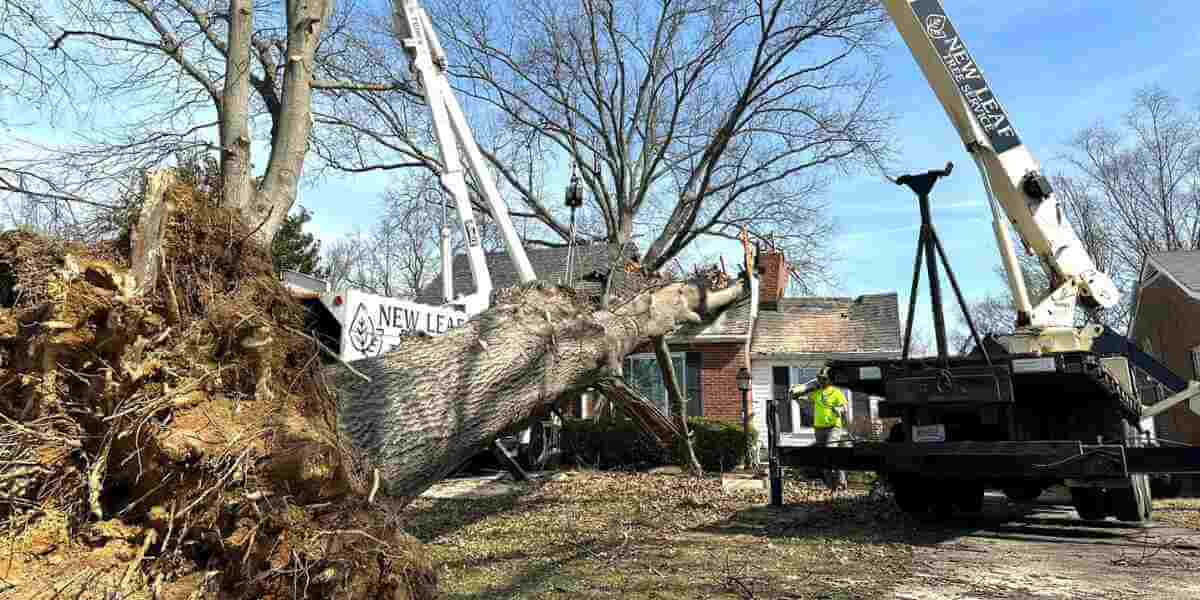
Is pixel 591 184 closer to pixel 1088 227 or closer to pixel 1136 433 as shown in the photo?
pixel 1136 433

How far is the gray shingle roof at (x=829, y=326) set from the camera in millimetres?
20219

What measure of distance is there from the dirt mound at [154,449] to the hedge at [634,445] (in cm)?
1183

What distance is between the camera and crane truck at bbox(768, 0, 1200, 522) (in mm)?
6355

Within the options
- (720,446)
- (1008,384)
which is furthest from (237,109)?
(720,446)

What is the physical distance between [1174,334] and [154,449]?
2145cm

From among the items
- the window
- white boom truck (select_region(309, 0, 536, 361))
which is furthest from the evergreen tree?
white boom truck (select_region(309, 0, 536, 361))

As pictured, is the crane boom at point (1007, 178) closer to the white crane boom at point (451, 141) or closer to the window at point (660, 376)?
the white crane boom at point (451, 141)

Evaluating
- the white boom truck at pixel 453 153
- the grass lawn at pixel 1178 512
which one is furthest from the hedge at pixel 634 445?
the grass lawn at pixel 1178 512

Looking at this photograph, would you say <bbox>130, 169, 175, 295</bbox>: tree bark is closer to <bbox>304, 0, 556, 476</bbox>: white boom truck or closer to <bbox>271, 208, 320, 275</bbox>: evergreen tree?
<bbox>304, 0, 556, 476</bbox>: white boom truck

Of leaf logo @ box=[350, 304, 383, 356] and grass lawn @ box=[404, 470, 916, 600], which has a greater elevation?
leaf logo @ box=[350, 304, 383, 356]

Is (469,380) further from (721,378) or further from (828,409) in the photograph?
(721,378)

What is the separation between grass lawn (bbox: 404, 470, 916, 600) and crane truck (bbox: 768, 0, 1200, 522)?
0.70 meters

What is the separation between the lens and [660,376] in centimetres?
1900

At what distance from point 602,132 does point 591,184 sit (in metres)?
1.33
